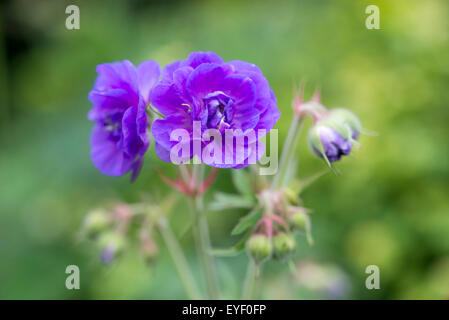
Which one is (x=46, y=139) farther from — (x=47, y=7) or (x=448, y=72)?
(x=448, y=72)

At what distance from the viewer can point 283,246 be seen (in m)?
1.84

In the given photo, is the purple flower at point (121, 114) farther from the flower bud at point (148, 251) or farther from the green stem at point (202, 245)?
the flower bud at point (148, 251)

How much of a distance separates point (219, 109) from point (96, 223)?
1043mm

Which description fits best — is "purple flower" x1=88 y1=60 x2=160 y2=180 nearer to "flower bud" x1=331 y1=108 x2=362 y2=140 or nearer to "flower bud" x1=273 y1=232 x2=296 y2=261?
"flower bud" x1=273 y1=232 x2=296 y2=261

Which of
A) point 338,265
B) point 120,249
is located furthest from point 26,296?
point 338,265

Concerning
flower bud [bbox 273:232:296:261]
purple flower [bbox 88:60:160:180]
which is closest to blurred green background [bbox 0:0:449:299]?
flower bud [bbox 273:232:296:261]

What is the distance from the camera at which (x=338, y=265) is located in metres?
3.64

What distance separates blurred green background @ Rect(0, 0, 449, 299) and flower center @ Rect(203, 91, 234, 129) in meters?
1.44

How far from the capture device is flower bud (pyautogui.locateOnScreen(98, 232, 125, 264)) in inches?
89.7

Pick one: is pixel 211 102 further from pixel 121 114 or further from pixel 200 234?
pixel 200 234

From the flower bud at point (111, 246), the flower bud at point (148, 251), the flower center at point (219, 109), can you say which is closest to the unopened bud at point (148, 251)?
the flower bud at point (148, 251)

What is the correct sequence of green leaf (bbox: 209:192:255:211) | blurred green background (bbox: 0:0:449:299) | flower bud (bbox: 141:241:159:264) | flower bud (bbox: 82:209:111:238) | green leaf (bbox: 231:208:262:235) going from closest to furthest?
green leaf (bbox: 231:208:262:235)
green leaf (bbox: 209:192:255:211)
flower bud (bbox: 141:241:159:264)
flower bud (bbox: 82:209:111:238)
blurred green background (bbox: 0:0:449:299)
